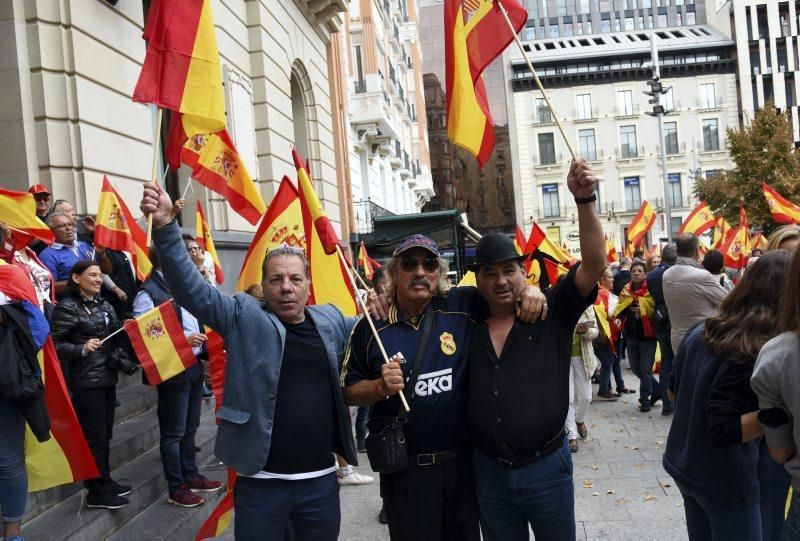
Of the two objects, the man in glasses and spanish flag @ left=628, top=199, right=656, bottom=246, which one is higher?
spanish flag @ left=628, top=199, right=656, bottom=246

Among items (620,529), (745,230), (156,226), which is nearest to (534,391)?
(156,226)

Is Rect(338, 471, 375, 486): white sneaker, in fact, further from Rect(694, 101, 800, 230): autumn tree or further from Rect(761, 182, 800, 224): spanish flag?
Rect(694, 101, 800, 230): autumn tree

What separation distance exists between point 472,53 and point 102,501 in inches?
156

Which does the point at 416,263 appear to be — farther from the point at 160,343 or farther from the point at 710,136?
the point at 710,136

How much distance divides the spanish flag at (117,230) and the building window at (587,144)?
53.7 metres

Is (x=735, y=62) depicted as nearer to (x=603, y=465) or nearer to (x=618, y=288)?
(x=618, y=288)

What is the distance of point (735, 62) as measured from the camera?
57188mm

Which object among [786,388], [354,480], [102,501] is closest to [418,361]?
[786,388]

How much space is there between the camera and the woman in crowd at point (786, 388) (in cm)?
239

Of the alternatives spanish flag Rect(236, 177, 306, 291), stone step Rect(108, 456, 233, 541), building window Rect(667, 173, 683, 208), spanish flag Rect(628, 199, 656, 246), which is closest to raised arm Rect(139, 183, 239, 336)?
spanish flag Rect(236, 177, 306, 291)

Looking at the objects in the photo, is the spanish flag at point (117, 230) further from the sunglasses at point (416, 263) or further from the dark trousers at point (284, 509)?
the sunglasses at point (416, 263)

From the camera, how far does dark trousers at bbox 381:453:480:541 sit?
3217 millimetres

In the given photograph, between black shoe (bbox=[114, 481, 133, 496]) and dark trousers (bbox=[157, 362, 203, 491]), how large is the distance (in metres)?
0.28

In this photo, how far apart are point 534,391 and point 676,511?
305 centimetres
